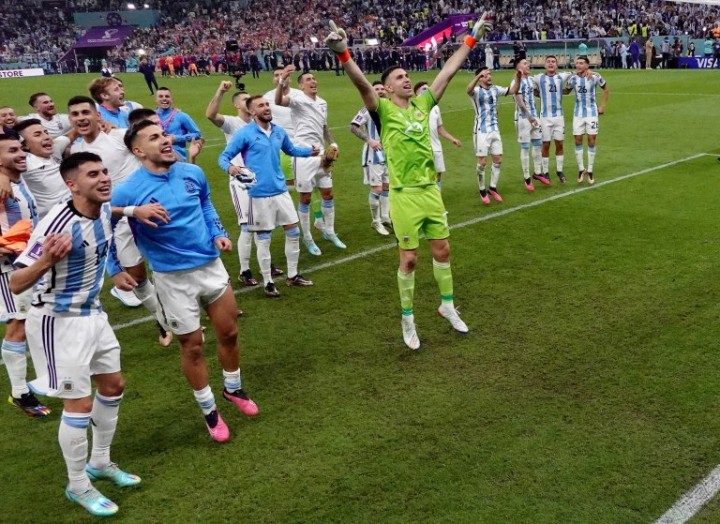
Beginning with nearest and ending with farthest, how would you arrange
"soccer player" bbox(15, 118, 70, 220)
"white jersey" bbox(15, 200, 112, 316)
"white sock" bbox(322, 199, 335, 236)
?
"white jersey" bbox(15, 200, 112, 316)
"soccer player" bbox(15, 118, 70, 220)
"white sock" bbox(322, 199, 335, 236)

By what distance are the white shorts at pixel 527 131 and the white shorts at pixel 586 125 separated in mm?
735

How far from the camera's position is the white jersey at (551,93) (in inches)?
528

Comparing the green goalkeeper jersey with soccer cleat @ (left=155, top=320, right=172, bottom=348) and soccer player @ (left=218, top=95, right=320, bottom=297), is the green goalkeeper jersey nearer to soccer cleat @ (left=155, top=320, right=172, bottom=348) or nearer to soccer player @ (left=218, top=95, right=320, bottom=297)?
soccer player @ (left=218, top=95, right=320, bottom=297)

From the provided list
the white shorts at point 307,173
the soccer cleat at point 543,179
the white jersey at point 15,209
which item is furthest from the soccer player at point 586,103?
the white jersey at point 15,209

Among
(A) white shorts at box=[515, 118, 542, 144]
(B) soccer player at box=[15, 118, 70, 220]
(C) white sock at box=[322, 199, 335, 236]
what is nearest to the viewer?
(B) soccer player at box=[15, 118, 70, 220]

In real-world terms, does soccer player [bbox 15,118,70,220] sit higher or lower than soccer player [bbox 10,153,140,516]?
higher

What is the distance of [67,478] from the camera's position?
514 centimetres

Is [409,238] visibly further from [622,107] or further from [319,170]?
[622,107]

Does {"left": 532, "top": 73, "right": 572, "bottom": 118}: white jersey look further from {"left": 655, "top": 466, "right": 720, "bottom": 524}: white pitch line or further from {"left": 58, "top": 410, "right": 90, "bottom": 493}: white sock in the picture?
{"left": 58, "top": 410, "right": 90, "bottom": 493}: white sock

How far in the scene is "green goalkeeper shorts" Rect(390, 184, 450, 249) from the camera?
6.81 meters

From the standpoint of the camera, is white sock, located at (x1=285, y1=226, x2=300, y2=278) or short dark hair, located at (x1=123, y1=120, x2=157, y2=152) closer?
short dark hair, located at (x1=123, y1=120, x2=157, y2=152)

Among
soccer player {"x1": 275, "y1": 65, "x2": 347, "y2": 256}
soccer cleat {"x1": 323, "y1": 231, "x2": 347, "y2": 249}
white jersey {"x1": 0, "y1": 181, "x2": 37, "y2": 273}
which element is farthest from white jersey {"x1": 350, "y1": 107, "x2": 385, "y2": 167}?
white jersey {"x1": 0, "y1": 181, "x2": 37, "y2": 273}

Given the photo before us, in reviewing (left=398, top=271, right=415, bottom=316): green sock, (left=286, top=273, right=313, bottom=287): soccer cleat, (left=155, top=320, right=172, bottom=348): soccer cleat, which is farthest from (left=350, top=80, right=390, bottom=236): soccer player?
(left=155, top=320, right=172, bottom=348): soccer cleat

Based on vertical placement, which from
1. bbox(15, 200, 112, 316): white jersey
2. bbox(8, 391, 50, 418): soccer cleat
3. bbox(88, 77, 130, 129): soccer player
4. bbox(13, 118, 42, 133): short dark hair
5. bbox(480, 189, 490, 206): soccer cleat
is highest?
bbox(88, 77, 130, 129): soccer player
